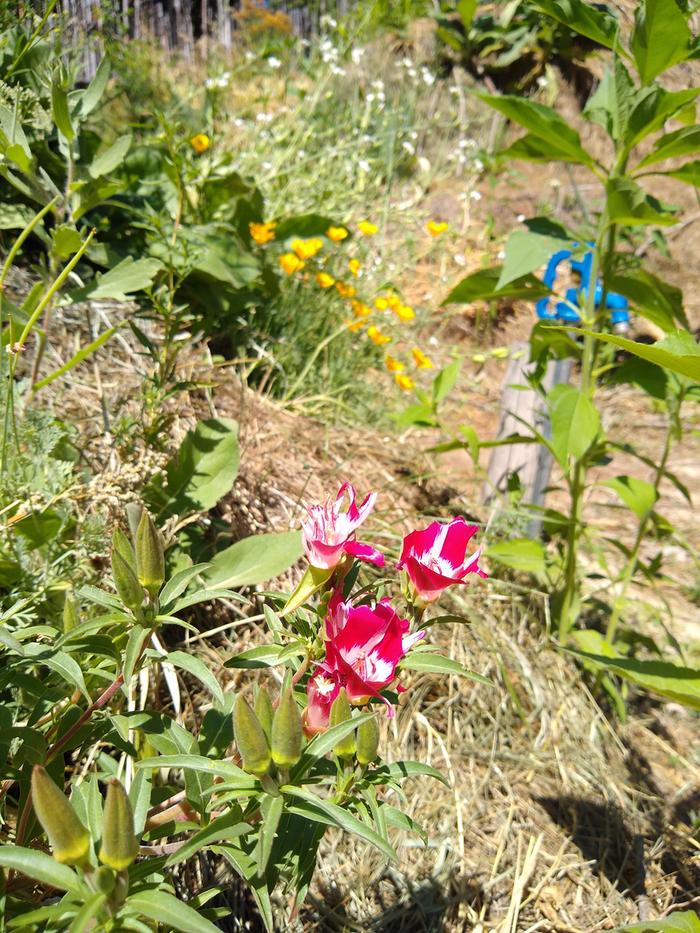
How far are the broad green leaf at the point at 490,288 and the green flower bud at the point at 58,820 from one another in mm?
1474

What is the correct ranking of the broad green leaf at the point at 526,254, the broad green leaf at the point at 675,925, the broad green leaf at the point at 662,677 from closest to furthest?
the broad green leaf at the point at 675,925 → the broad green leaf at the point at 662,677 → the broad green leaf at the point at 526,254

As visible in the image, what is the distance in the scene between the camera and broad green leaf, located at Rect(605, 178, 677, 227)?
155cm

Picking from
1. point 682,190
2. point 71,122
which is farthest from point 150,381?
point 682,190

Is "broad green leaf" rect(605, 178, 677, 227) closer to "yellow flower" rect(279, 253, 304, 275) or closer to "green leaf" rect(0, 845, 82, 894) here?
"yellow flower" rect(279, 253, 304, 275)

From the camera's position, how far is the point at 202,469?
1.61 m

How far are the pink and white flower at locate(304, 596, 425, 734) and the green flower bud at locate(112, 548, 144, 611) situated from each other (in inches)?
8.4

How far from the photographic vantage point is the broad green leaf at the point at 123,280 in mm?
1618

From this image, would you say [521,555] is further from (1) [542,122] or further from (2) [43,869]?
(2) [43,869]

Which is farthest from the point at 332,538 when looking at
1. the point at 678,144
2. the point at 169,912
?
the point at 678,144

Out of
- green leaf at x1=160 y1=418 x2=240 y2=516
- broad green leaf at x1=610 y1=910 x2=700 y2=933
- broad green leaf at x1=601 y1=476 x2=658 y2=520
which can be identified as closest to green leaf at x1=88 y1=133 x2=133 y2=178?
green leaf at x1=160 y1=418 x2=240 y2=516

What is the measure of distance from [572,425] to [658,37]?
76 centimetres

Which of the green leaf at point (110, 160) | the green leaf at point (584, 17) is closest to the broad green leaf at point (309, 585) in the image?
the green leaf at point (110, 160)

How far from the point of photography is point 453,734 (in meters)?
1.74

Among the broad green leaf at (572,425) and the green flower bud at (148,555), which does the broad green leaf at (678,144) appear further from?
the green flower bud at (148,555)
